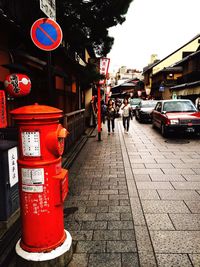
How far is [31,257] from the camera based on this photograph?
261cm

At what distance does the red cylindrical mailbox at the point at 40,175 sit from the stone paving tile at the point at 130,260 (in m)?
0.81

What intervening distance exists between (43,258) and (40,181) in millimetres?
821

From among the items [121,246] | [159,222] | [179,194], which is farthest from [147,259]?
[179,194]

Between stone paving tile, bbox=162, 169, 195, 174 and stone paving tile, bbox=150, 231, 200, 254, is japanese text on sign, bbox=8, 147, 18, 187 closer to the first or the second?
stone paving tile, bbox=150, 231, 200, 254

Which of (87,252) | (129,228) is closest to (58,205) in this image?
(87,252)

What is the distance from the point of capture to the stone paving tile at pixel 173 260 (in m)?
2.79

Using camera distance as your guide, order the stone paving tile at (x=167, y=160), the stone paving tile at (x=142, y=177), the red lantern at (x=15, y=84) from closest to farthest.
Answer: the red lantern at (x=15, y=84) → the stone paving tile at (x=142, y=177) → the stone paving tile at (x=167, y=160)

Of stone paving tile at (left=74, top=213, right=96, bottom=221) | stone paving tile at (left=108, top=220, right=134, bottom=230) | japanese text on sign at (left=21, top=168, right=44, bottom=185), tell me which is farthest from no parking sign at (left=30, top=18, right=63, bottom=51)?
stone paving tile at (left=108, top=220, right=134, bottom=230)

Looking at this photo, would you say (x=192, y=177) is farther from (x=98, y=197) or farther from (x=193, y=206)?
(x=98, y=197)

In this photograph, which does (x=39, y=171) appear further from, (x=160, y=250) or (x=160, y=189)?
(x=160, y=189)

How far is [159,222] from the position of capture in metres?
3.77

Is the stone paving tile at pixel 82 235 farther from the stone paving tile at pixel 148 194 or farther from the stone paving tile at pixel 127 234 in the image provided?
the stone paving tile at pixel 148 194

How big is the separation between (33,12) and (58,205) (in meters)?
7.24

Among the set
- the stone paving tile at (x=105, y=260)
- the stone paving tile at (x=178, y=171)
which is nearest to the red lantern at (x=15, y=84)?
the stone paving tile at (x=105, y=260)
